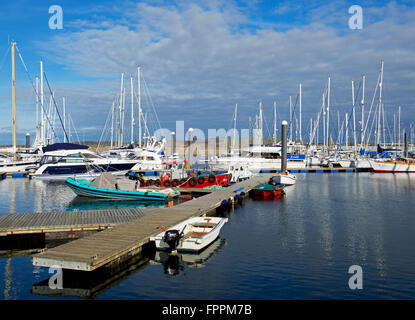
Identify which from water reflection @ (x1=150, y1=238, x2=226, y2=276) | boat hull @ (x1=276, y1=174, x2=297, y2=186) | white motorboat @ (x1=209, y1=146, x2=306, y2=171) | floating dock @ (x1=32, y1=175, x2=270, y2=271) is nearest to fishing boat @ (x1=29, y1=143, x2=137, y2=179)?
white motorboat @ (x1=209, y1=146, x2=306, y2=171)

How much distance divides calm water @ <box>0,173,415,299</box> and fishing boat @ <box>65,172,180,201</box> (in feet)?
19.1

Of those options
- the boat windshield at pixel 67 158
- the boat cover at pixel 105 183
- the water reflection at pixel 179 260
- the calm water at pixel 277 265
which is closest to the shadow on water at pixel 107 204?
the boat cover at pixel 105 183

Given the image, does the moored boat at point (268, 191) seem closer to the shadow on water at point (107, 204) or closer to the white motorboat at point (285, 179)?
the white motorboat at point (285, 179)

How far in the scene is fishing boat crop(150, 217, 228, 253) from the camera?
13.3 metres

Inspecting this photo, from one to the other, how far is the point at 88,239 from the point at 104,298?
3.11 meters

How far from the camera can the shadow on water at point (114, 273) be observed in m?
10.2

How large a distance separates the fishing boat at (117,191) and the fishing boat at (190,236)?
949 cm

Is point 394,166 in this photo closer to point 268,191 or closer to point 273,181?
point 273,181

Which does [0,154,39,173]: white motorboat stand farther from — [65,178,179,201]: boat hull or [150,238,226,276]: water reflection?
[150,238,226,276]: water reflection

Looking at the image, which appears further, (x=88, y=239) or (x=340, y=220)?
(x=340, y=220)

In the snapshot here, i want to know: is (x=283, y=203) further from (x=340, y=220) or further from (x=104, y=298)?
(x=104, y=298)

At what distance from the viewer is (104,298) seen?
9852mm

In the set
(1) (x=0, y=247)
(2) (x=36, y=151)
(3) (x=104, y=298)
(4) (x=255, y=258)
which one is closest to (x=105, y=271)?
(3) (x=104, y=298)

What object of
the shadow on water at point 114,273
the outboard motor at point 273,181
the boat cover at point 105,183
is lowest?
the shadow on water at point 114,273
